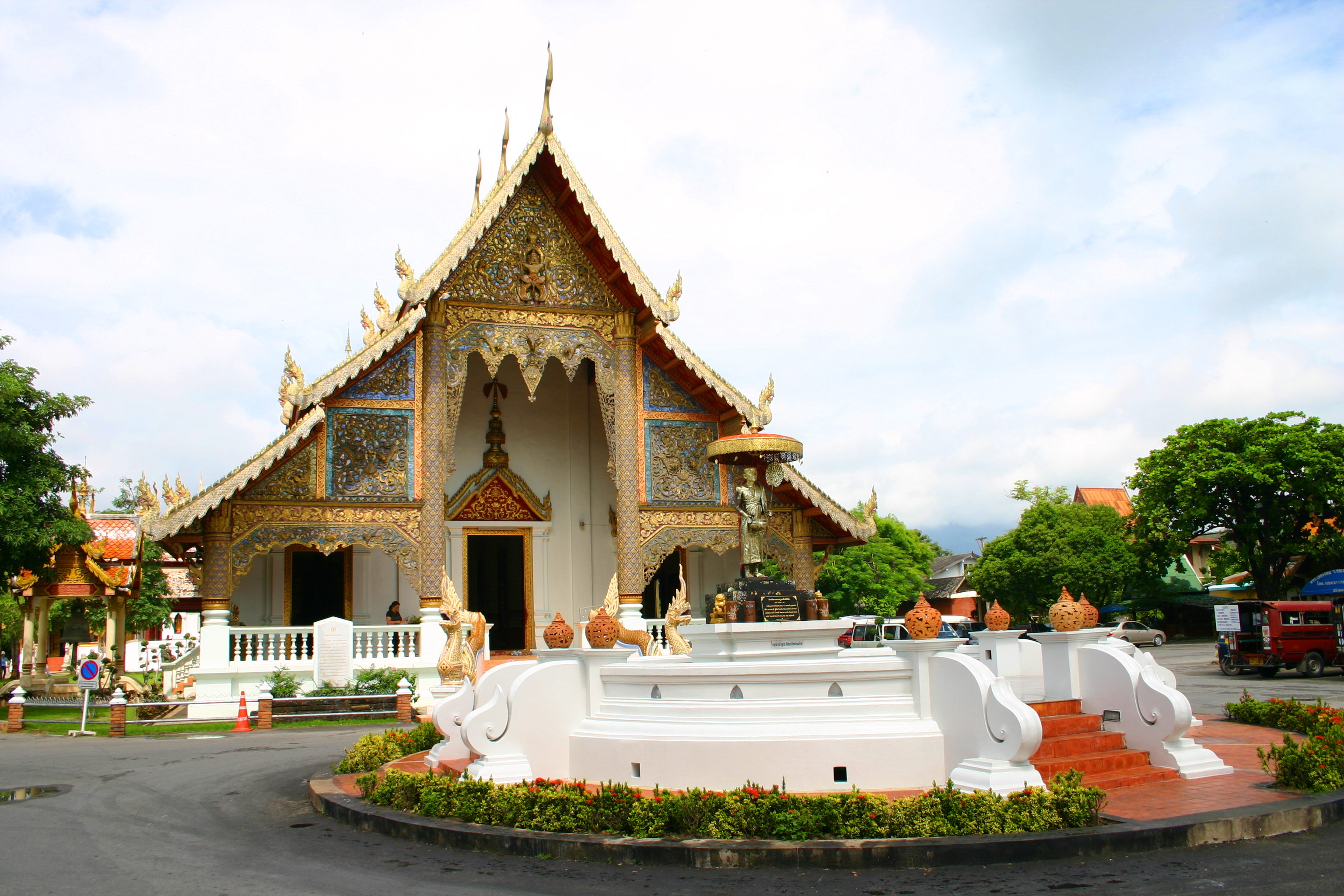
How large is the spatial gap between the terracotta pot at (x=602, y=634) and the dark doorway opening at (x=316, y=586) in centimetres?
1175

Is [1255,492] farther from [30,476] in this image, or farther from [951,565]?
[951,565]

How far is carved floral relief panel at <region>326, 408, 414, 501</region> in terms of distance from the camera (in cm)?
1650

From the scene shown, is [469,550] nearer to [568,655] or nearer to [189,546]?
[189,546]

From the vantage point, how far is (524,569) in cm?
1962

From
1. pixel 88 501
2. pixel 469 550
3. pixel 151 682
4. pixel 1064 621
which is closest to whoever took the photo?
pixel 1064 621

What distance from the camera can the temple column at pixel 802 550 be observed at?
18.4 meters

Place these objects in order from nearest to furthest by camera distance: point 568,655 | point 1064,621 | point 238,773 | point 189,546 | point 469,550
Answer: point 568,655
point 1064,621
point 238,773
point 189,546
point 469,550

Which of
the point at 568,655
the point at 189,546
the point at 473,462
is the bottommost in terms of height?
the point at 568,655

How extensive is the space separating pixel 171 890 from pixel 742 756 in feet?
11.1

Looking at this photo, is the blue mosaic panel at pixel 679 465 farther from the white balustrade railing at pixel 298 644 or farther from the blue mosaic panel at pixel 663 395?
the white balustrade railing at pixel 298 644

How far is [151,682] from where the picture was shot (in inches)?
842

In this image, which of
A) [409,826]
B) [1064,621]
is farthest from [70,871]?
[1064,621]

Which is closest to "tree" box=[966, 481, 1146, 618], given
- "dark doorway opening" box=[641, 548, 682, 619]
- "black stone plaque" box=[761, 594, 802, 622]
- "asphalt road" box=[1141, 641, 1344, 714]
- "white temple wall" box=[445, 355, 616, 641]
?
"asphalt road" box=[1141, 641, 1344, 714]

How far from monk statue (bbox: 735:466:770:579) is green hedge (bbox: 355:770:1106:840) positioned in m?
3.74
